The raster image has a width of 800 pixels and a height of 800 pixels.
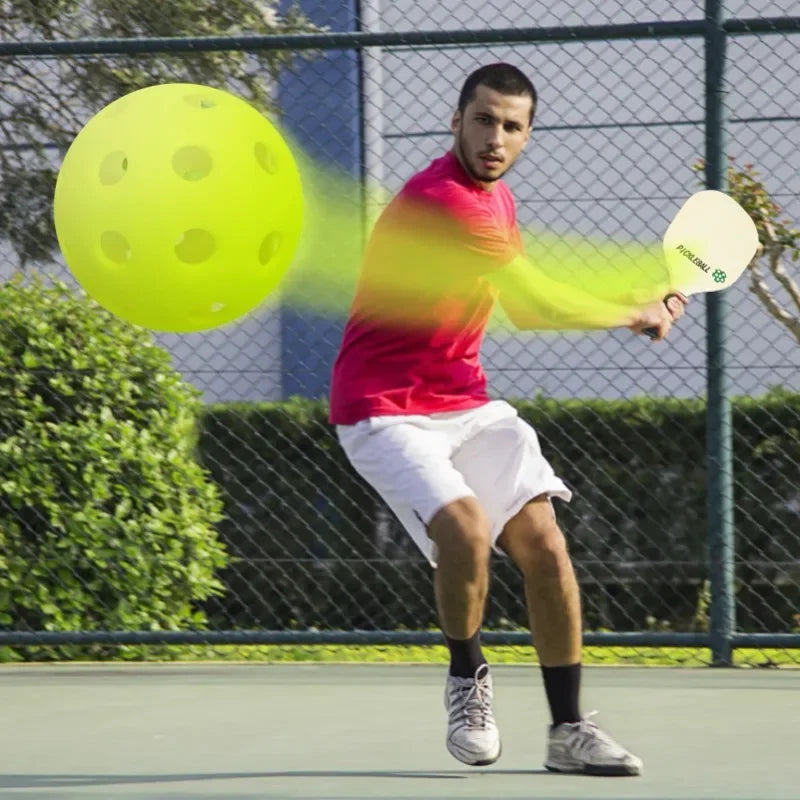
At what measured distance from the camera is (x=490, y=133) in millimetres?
3619

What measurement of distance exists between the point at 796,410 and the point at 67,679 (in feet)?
10.2

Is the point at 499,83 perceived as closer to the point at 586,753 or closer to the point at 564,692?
the point at 564,692

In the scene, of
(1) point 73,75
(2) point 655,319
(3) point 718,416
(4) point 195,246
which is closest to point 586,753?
(2) point 655,319

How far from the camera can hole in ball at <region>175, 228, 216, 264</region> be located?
3.44m

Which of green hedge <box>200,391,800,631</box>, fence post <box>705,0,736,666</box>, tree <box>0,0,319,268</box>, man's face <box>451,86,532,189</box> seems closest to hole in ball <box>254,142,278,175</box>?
man's face <box>451,86,532,189</box>

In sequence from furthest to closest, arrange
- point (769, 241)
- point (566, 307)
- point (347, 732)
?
point (769, 241) → point (347, 732) → point (566, 307)

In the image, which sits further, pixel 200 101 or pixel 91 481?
pixel 91 481

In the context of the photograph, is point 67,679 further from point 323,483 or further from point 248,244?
point 248,244

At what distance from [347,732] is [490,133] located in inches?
65.4

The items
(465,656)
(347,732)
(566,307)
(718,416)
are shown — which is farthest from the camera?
(718,416)

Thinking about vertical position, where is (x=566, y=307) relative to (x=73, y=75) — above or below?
below

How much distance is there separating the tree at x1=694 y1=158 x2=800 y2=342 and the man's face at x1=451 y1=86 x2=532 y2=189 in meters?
3.24

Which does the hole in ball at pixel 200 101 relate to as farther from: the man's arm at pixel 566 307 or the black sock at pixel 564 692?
the black sock at pixel 564 692

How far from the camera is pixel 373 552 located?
6.80 m
